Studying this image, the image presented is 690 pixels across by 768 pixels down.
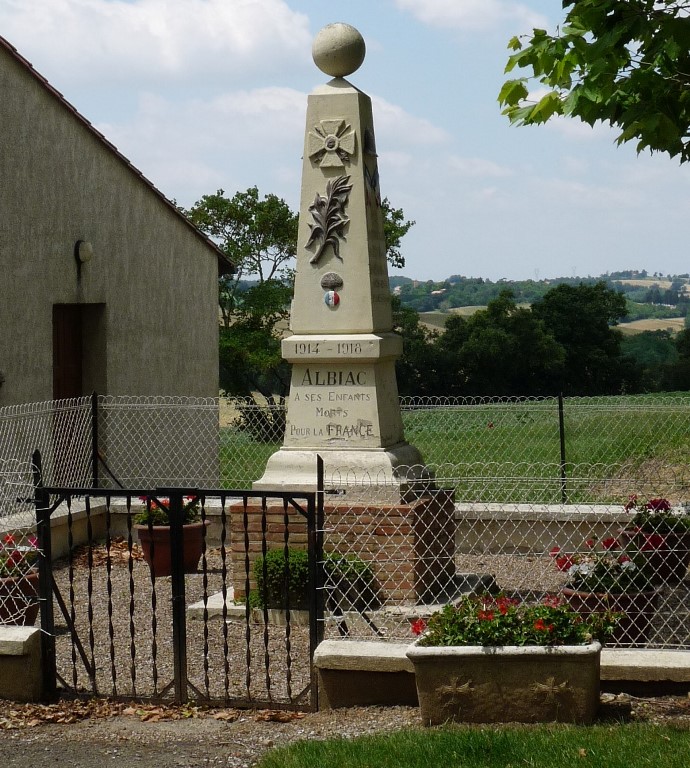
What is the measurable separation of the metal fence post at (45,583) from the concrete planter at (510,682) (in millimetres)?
2246

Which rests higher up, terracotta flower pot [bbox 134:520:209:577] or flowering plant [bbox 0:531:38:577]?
flowering plant [bbox 0:531:38:577]

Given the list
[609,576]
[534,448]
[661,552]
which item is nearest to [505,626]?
[609,576]

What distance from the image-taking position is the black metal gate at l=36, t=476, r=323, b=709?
Result: 6.52 metres

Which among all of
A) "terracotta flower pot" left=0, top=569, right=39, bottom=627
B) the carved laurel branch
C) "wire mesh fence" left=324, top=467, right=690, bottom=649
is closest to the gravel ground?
"wire mesh fence" left=324, top=467, right=690, bottom=649

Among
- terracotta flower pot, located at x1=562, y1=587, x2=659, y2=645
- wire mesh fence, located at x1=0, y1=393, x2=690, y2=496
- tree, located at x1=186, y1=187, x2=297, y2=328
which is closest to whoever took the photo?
terracotta flower pot, located at x1=562, y1=587, x2=659, y2=645

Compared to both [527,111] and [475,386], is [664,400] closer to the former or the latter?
[527,111]

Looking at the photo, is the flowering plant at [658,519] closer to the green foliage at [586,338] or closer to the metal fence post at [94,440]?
the metal fence post at [94,440]

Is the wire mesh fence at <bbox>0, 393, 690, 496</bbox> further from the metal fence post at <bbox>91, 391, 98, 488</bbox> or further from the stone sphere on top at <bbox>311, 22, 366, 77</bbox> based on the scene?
→ the stone sphere on top at <bbox>311, 22, 366, 77</bbox>

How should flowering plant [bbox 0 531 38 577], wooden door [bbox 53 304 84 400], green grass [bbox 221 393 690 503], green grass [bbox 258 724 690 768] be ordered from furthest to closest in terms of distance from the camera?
wooden door [bbox 53 304 84 400], green grass [bbox 221 393 690 503], flowering plant [bbox 0 531 38 577], green grass [bbox 258 724 690 768]

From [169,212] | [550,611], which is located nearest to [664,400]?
[169,212]

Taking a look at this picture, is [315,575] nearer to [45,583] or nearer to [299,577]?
[45,583]

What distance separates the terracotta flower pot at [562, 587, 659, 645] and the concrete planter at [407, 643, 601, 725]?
153 cm

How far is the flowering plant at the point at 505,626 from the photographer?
19.2 ft

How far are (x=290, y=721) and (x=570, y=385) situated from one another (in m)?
37.8
